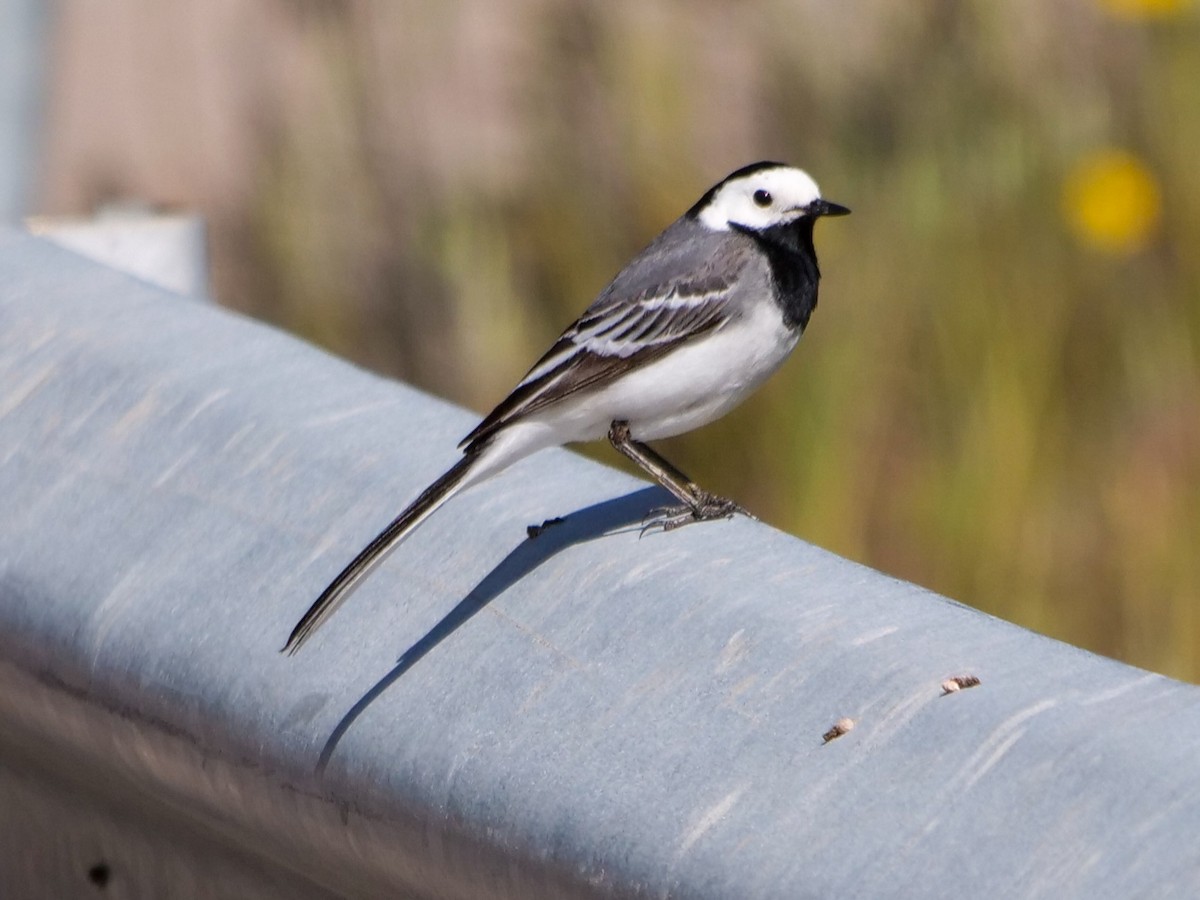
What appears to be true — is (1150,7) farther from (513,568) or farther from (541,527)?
(513,568)

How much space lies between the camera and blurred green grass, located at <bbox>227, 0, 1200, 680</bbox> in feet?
16.0

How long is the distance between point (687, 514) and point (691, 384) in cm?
66

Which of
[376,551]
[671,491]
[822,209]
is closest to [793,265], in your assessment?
[822,209]

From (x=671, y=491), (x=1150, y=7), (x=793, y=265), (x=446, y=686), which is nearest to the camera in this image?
(x=446, y=686)

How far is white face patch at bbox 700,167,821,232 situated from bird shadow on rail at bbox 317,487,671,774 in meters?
1.53

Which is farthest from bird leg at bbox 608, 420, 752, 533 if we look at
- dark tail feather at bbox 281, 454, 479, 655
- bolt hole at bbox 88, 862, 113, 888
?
bolt hole at bbox 88, 862, 113, 888

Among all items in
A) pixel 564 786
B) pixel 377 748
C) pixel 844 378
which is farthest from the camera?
pixel 844 378

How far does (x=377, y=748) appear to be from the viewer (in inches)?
83.3

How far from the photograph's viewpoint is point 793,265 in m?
3.98

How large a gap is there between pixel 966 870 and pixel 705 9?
521 centimetres

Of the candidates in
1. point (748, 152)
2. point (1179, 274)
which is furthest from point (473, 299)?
point (1179, 274)

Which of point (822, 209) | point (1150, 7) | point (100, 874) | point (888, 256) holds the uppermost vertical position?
point (1150, 7)

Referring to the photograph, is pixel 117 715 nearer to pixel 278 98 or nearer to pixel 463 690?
pixel 463 690

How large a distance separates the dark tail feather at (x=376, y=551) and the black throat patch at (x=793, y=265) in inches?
51.3
